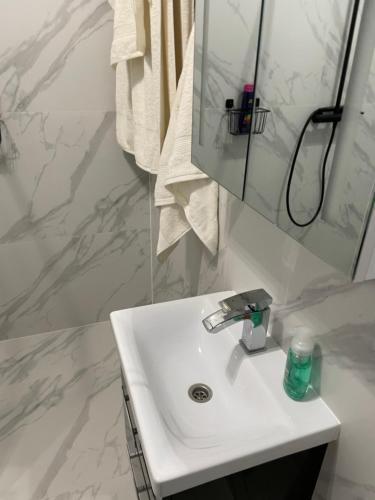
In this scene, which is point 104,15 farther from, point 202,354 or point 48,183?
point 202,354

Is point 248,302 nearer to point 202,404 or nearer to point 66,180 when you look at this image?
point 202,404

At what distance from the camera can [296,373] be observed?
850 millimetres

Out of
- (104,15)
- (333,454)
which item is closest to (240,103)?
(333,454)

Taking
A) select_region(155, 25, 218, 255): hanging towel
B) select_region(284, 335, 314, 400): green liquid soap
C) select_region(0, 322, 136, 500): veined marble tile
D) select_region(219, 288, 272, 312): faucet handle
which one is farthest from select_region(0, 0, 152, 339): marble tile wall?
select_region(284, 335, 314, 400): green liquid soap

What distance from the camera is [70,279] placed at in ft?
7.04

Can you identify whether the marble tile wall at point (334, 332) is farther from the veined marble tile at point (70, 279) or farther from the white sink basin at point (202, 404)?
the veined marble tile at point (70, 279)

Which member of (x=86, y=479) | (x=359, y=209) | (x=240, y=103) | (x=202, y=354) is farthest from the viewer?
(x=86, y=479)

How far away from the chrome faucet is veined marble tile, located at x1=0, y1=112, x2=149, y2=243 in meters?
1.21

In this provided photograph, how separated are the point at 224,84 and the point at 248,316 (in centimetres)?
61

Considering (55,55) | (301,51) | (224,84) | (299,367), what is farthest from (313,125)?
(55,55)

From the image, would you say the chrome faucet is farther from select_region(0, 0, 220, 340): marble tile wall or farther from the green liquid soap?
select_region(0, 0, 220, 340): marble tile wall

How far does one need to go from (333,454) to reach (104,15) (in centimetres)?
178

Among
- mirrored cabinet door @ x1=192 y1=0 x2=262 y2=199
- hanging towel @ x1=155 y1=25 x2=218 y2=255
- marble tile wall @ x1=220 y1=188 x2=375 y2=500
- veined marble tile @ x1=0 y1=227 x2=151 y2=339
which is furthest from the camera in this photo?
veined marble tile @ x1=0 y1=227 x2=151 y2=339

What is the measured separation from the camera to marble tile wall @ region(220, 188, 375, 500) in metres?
0.73
